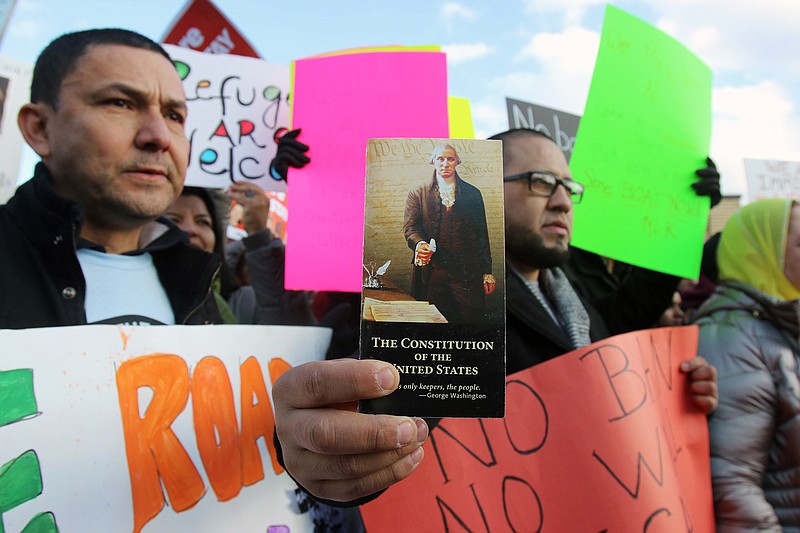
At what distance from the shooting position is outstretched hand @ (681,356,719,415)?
1570 mm

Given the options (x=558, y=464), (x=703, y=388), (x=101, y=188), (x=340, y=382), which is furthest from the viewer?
(x=703, y=388)

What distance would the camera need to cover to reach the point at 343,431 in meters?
0.76

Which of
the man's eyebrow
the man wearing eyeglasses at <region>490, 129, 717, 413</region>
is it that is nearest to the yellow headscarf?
the man wearing eyeglasses at <region>490, 129, 717, 413</region>

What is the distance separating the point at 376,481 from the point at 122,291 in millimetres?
983

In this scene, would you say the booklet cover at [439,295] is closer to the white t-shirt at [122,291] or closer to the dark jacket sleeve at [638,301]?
the white t-shirt at [122,291]

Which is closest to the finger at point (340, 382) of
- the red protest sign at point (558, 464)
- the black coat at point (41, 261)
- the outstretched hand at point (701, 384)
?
the red protest sign at point (558, 464)

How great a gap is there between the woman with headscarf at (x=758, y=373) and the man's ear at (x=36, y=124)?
2.19 m

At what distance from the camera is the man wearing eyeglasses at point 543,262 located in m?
1.57

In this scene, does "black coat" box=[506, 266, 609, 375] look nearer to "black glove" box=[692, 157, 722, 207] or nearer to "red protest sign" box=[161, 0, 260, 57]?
"black glove" box=[692, 157, 722, 207]

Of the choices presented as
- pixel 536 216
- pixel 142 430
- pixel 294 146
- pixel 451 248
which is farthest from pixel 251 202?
pixel 451 248

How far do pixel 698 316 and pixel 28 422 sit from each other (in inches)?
88.1

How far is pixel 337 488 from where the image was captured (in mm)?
839

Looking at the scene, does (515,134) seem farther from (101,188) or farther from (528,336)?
(101,188)

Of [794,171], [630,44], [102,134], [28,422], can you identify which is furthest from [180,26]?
[794,171]
